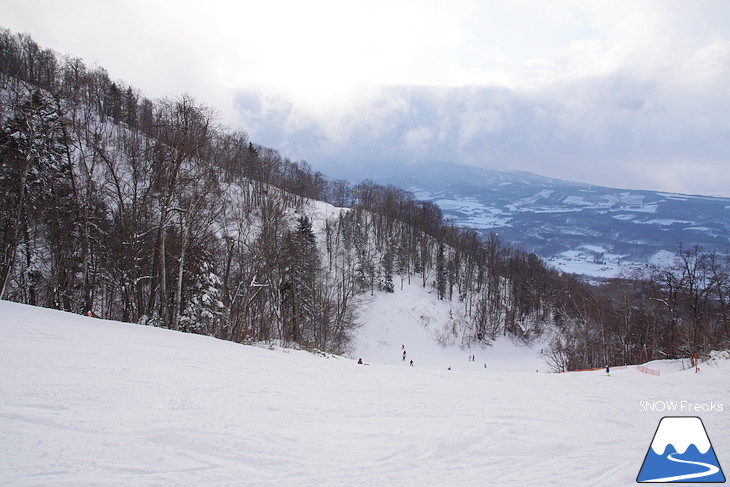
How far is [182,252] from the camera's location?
14828 millimetres

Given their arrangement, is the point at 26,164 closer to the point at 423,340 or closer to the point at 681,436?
the point at 681,436

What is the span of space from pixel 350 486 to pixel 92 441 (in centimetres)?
264

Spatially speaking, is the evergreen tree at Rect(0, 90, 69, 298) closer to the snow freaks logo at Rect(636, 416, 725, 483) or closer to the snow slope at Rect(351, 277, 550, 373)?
the snow freaks logo at Rect(636, 416, 725, 483)

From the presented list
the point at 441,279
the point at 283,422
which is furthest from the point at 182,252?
the point at 441,279

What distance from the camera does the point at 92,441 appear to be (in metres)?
3.60

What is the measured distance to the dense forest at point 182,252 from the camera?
49.8 feet

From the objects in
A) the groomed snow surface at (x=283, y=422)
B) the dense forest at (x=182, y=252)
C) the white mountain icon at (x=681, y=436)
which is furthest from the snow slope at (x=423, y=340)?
the white mountain icon at (x=681, y=436)

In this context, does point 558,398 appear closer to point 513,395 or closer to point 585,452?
point 513,395

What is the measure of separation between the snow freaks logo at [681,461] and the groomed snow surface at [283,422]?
22 cm

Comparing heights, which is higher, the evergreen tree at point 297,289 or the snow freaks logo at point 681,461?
the evergreen tree at point 297,289

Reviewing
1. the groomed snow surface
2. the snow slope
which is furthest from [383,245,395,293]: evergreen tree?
the groomed snow surface

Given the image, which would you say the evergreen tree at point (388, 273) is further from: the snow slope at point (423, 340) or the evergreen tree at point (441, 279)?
the evergreen tree at point (441, 279)

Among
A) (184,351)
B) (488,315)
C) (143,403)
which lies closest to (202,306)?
(184,351)

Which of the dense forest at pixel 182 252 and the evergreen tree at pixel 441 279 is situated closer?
the dense forest at pixel 182 252
